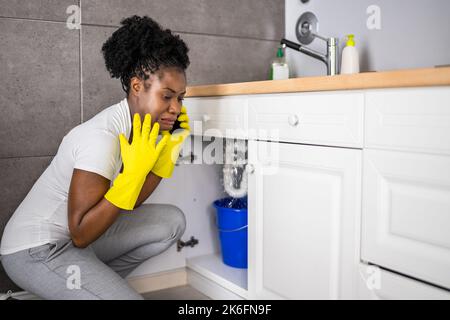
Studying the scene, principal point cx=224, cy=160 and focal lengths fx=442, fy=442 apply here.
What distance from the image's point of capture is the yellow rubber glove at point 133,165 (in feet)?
3.93

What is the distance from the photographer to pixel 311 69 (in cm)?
205

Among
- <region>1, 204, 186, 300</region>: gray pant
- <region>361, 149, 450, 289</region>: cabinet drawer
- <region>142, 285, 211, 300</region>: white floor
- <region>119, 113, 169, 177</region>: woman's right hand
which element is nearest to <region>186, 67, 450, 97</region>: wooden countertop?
<region>361, 149, 450, 289</region>: cabinet drawer

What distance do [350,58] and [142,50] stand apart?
84 centimetres

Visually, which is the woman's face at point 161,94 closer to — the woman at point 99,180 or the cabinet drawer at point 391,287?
the woman at point 99,180

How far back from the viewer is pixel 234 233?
1.82 meters

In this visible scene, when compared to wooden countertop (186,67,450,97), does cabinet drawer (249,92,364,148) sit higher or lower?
lower

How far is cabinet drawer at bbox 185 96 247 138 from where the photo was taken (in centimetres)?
148

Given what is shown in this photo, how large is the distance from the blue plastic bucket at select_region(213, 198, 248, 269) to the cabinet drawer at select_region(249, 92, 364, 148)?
0.49 meters

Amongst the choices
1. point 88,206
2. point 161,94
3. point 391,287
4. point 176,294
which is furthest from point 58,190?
point 391,287

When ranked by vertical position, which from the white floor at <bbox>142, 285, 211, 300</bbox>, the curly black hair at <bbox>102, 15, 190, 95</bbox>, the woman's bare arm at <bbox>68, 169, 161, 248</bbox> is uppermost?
the curly black hair at <bbox>102, 15, 190, 95</bbox>

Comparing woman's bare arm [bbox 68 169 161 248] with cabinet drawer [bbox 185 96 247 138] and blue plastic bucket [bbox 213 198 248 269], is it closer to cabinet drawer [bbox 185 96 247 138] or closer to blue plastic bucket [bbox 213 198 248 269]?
cabinet drawer [bbox 185 96 247 138]

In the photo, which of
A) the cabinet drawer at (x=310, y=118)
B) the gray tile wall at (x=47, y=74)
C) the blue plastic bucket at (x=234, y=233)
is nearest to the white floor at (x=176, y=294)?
the blue plastic bucket at (x=234, y=233)

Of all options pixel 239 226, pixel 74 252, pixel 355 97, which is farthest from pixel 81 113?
pixel 355 97
